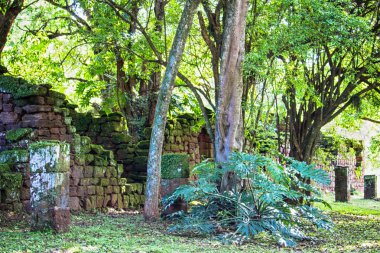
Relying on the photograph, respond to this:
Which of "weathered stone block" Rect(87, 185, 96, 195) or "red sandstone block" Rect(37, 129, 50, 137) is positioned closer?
"red sandstone block" Rect(37, 129, 50, 137)

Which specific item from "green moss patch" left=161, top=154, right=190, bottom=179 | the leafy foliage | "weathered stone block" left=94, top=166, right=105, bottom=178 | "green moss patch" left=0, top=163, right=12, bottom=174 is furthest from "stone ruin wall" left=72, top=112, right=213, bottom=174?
the leafy foliage

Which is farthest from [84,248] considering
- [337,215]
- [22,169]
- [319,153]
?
[319,153]

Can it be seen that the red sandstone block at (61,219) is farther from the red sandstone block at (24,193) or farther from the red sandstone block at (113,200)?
the red sandstone block at (113,200)

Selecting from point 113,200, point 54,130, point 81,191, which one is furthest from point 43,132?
point 113,200

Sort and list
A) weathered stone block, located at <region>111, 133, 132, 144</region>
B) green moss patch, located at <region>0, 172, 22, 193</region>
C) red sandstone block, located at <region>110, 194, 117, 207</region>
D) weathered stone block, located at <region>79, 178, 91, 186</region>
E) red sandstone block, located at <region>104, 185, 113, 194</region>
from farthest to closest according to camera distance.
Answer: weathered stone block, located at <region>111, 133, 132, 144</region>, red sandstone block, located at <region>110, 194, 117, 207</region>, red sandstone block, located at <region>104, 185, 113, 194</region>, weathered stone block, located at <region>79, 178, 91, 186</region>, green moss patch, located at <region>0, 172, 22, 193</region>

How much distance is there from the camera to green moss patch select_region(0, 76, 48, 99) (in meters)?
12.6

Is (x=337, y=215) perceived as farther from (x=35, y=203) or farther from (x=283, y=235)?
(x=35, y=203)

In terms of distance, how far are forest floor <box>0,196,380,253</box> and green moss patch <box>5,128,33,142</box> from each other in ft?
7.14

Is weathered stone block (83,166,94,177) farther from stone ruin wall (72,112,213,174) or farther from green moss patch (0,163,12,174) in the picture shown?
stone ruin wall (72,112,213,174)

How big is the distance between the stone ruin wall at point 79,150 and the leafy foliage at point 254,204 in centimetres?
369

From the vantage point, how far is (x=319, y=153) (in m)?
20.6

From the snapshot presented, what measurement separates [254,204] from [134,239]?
2283mm

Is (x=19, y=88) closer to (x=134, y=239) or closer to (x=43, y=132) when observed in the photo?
(x=43, y=132)

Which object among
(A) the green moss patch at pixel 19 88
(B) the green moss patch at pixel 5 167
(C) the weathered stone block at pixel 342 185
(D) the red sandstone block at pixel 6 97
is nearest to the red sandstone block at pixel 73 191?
(B) the green moss patch at pixel 5 167
